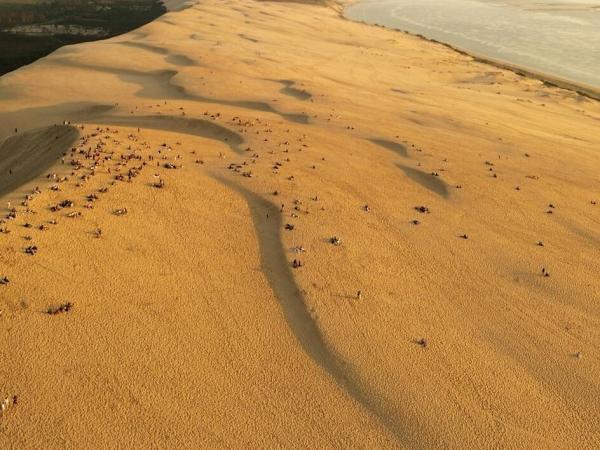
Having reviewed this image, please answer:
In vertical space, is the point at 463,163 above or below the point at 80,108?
above

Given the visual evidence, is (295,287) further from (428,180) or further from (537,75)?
(537,75)

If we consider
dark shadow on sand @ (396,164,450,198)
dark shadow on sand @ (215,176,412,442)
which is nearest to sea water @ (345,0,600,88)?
dark shadow on sand @ (396,164,450,198)

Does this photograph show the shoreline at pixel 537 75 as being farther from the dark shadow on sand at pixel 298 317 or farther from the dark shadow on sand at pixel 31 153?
the dark shadow on sand at pixel 31 153

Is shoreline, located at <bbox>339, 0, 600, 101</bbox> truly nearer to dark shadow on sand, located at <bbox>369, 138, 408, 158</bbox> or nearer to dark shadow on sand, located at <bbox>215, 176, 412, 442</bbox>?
dark shadow on sand, located at <bbox>369, 138, 408, 158</bbox>

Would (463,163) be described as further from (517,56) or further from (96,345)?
(517,56)

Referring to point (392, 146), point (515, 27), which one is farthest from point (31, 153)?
point (515, 27)

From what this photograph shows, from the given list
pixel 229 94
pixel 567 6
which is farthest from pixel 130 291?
pixel 567 6

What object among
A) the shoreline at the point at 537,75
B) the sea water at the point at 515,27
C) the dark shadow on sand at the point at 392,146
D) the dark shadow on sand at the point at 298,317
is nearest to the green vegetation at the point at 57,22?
the dark shadow on sand at the point at 392,146

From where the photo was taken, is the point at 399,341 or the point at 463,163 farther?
the point at 463,163
